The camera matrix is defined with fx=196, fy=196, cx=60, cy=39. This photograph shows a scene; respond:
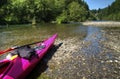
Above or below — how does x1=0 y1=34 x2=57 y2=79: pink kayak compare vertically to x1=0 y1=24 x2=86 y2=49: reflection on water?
above

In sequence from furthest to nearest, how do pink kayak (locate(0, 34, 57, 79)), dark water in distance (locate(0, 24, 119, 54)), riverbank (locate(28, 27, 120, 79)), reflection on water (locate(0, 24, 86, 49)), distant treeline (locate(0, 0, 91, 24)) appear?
distant treeline (locate(0, 0, 91, 24)) → reflection on water (locate(0, 24, 86, 49)) → dark water in distance (locate(0, 24, 119, 54)) → riverbank (locate(28, 27, 120, 79)) → pink kayak (locate(0, 34, 57, 79))

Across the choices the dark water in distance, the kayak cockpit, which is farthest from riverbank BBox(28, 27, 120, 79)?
the dark water in distance

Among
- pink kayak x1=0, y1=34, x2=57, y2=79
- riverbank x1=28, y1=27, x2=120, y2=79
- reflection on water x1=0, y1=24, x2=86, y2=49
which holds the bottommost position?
reflection on water x1=0, y1=24, x2=86, y2=49

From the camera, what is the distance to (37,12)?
69.9 metres

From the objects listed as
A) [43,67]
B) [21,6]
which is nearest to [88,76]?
[43,67]

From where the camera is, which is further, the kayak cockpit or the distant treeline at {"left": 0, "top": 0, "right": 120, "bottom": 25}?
the distant treeline at {"left": 0, "top": 0, "right": 120, "bottom": 25}

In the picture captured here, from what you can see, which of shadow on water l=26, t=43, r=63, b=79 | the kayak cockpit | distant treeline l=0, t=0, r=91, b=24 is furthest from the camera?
distant treeline l=0, t=0, r=91, b=24

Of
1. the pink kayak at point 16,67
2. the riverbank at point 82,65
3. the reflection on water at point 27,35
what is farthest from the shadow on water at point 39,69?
the reflection on water at point 27,35

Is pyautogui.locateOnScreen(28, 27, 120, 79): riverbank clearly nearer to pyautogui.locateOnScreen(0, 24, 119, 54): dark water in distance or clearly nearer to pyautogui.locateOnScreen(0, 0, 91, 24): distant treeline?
pyautogui.locateOnScreen(0, 24, 119, 54): dark water in distance

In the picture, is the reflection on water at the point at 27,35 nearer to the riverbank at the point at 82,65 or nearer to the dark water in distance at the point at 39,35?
the dark water in distance at the point at 39,35

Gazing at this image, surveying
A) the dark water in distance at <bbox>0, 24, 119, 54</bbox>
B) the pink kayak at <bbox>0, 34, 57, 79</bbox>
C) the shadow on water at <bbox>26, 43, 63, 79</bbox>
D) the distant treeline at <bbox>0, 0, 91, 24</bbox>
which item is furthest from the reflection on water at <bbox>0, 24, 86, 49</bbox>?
the distant treeline at <bbox>0, 0, 91, 24</bbox>

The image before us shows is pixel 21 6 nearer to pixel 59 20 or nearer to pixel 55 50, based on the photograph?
pixel 59 20

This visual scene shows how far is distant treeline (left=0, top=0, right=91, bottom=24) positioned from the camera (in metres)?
59.9

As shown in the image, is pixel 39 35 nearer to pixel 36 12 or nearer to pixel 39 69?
pixel 39 69
